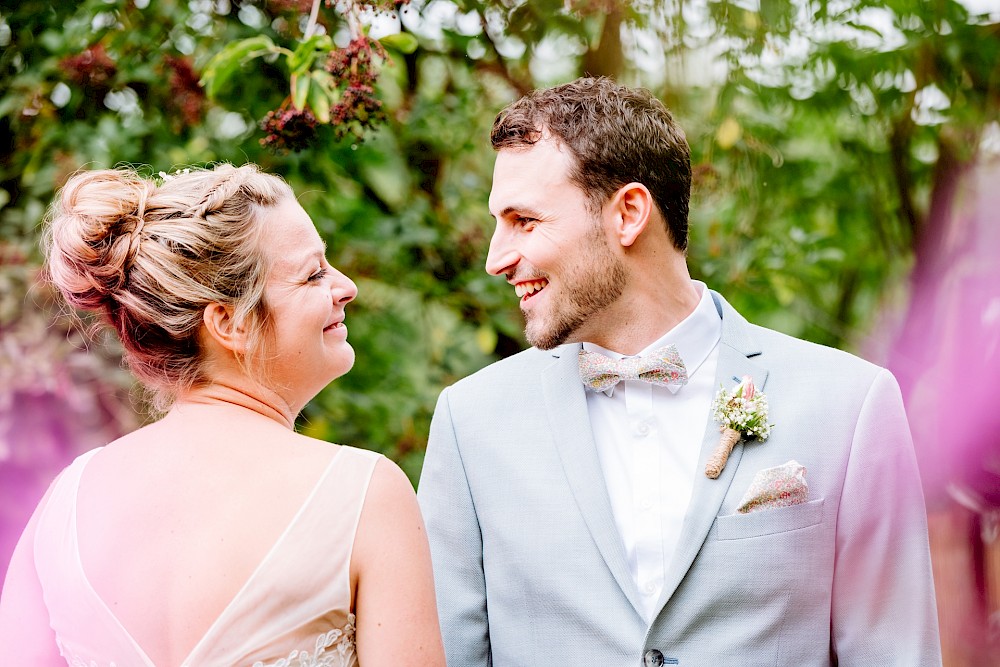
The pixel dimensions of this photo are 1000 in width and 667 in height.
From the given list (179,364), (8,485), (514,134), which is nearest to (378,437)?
(8,485)

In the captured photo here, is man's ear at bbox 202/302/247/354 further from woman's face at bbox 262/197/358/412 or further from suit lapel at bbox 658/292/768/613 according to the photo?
suit lapel at bbox 658/292/768/613

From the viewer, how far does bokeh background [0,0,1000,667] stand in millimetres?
3047

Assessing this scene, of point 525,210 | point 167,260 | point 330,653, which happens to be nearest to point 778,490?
point 525,210

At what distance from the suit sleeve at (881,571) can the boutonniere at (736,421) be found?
188 mm

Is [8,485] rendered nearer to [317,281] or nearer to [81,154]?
A: [81,154]

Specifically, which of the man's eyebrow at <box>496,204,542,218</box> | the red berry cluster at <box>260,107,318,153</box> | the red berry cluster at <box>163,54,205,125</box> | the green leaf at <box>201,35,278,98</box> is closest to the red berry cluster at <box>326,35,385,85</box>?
the red berry cluster at <box>260,107,318,153</box>

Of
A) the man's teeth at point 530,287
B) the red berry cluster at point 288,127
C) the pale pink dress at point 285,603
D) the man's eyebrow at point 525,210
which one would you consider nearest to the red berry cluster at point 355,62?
the red berry cluster at point 288,127

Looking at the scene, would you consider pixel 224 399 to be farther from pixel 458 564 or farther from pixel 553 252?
pixel 553 252

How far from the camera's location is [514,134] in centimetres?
216

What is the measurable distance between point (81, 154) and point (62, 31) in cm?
42

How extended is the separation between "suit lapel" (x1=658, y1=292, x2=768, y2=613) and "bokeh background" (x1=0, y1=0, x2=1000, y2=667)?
1157 mm

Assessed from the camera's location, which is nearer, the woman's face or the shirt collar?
the woman's face

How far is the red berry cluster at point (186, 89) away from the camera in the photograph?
9.95 ft

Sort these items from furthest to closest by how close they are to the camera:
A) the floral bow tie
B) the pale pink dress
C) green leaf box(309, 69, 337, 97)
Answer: green leaf box(309, 69, 337, 97) → the floral bow tie → the pale pink dress
